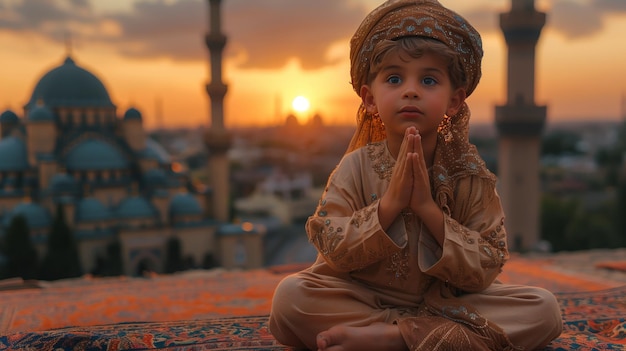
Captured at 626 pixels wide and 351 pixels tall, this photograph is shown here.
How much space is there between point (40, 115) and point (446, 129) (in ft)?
46.1

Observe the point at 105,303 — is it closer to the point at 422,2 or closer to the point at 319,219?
the point at 319,219

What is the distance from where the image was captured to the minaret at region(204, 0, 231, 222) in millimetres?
13781

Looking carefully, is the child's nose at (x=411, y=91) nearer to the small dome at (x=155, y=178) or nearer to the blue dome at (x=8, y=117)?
the small dome at (x=155, y=178)

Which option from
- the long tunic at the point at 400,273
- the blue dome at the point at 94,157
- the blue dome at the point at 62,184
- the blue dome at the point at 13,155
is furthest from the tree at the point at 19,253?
the long tunic at the point at 400,273

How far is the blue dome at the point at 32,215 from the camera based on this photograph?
40.0 ft

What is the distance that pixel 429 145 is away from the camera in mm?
1605

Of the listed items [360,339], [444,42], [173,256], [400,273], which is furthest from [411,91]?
[173,256]

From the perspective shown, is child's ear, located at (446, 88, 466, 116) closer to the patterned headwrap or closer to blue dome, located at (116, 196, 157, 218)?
the patterned headwrap

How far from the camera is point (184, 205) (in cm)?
1388

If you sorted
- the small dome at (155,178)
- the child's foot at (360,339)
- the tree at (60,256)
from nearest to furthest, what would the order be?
1. the child's foot at (360,339)
2. the tree at (60,256)
3. the small dome at (155,178)

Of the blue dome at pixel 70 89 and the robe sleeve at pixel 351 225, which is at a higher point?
the blue dome at pixel 70 89

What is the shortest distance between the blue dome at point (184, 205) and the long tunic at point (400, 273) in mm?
12534

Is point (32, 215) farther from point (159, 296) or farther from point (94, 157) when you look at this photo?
point (159, 296)

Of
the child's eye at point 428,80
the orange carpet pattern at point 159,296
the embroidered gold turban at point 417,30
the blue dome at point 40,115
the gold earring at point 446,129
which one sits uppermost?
the blue dome at point 40,115
